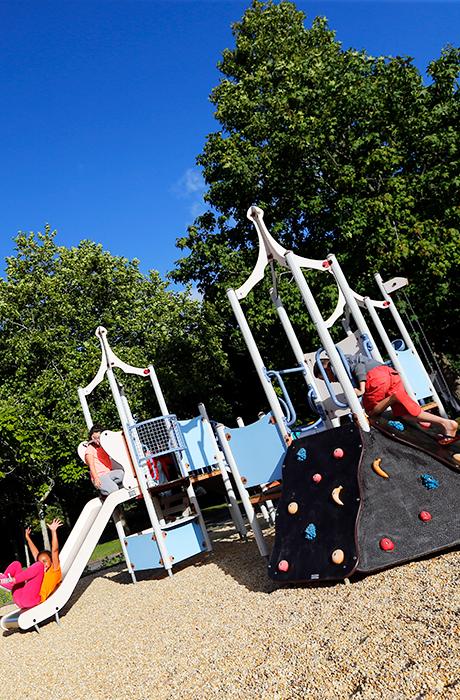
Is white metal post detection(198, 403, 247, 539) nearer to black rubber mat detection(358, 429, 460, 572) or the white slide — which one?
the white slide

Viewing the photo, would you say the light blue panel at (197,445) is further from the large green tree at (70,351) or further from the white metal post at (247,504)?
the large green tree at (70,351)

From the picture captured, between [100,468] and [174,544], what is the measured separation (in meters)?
2.12

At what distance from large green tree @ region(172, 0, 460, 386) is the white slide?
895cm

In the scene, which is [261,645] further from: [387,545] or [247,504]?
[247,504]

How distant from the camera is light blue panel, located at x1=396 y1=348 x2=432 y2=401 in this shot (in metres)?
10.1

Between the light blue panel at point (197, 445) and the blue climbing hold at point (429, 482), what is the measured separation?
5.50 m

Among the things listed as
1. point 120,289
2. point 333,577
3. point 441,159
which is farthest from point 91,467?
point 120,289

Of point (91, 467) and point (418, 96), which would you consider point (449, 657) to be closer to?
point (91, 467)

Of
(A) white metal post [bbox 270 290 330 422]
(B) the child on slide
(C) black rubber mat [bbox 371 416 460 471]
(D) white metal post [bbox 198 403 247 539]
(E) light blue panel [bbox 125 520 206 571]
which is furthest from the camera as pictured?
(D) white metal post [bbox 198 403 247 539]

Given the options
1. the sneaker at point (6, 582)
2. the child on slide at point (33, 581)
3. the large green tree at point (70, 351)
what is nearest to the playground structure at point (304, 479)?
the child on slide at point (33, 581)

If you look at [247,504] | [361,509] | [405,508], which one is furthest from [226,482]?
[405,508]

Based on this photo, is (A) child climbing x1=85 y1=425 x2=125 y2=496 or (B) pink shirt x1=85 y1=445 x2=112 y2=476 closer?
(A) child climbing x1=85 y1=425 x2=125 y2=496

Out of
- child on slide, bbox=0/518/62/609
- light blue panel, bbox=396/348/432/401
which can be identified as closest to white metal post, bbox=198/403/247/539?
child on slide, bbox=0/518/62/609

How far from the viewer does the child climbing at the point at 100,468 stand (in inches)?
398
